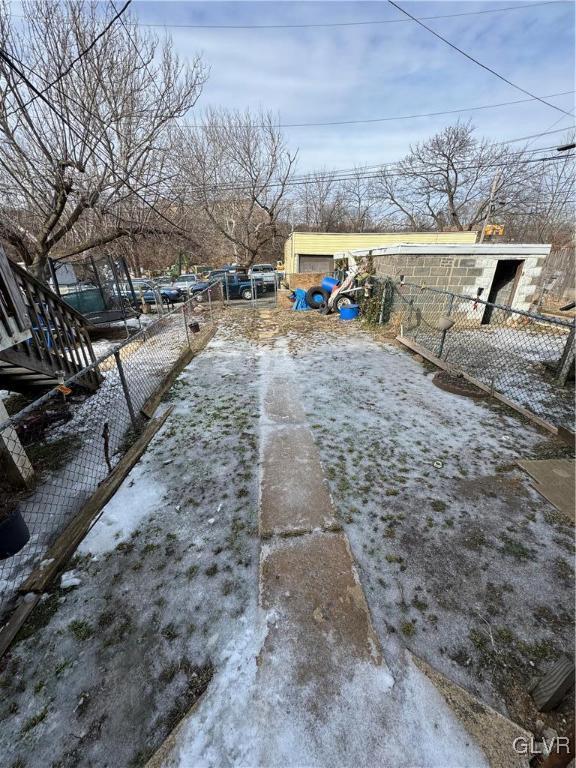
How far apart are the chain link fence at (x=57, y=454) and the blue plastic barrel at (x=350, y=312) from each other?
264 inches

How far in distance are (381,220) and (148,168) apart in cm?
3818

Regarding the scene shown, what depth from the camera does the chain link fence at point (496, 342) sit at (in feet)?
16.7

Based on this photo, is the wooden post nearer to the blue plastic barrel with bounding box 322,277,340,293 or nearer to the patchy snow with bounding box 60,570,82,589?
the patchy snow with bounding box 60,570,82,589

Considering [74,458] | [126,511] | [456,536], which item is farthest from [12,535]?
[456,536]

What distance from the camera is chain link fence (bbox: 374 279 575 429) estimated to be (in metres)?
5.10

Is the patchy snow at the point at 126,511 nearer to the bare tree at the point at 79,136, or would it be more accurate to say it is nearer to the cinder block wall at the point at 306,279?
the bare tree at the point at 79,136

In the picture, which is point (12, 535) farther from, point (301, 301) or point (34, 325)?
point (301, 301)

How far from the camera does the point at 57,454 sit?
4000mm

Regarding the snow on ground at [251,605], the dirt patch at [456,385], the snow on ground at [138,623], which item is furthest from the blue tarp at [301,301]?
the snow on ground at [138,623]

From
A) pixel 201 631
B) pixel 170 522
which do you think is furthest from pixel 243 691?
pixel 170 522

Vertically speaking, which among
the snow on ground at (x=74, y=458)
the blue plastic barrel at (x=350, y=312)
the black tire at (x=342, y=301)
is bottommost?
the snow on ground at (x=74, y=458)

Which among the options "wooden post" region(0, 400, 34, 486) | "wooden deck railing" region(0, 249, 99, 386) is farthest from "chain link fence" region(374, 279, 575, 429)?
"wooden deck railing" region(0, 249, 99, 386)

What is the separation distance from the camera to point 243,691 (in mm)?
1685

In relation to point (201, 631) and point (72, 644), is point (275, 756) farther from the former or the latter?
point (72, 644)
